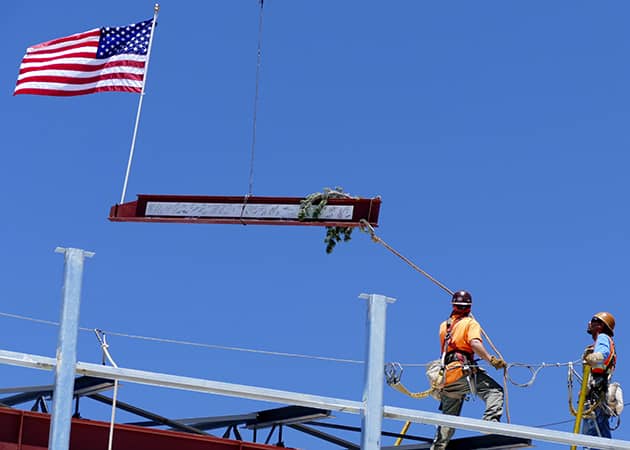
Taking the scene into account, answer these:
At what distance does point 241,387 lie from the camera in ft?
57.8

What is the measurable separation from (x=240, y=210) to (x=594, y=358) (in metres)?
5.18

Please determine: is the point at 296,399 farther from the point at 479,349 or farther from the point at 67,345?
the point at 479,349

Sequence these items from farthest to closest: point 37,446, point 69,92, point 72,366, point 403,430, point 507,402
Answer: point 69,92, point 403,430, point 507,402, point 37,446, point 72,366

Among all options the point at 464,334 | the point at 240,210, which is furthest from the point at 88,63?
the point at 464,334

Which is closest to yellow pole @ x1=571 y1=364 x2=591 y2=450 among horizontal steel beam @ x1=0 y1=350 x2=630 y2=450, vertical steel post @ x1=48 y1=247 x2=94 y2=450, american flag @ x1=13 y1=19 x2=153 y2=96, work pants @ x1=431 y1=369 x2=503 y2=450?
work pants @ x1=431 y1=369 x2=503 y2=450

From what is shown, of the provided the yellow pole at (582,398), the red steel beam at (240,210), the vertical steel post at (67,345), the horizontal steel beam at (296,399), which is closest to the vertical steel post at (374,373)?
the horizontal steel beam at (296,399)

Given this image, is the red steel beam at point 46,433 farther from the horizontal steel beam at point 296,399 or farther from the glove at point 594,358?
the glove at point 594,358

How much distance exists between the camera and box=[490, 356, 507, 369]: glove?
2175 cm

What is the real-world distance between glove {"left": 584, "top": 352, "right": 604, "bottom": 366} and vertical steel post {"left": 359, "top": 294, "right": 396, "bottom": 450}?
15.9 feet

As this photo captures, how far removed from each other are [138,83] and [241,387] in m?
12.1

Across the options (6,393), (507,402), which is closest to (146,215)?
(6,393)

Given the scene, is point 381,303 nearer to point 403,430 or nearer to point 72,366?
point 72,366

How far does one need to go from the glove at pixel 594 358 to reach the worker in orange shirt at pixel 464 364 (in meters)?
1.18

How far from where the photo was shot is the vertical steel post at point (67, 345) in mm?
17156
